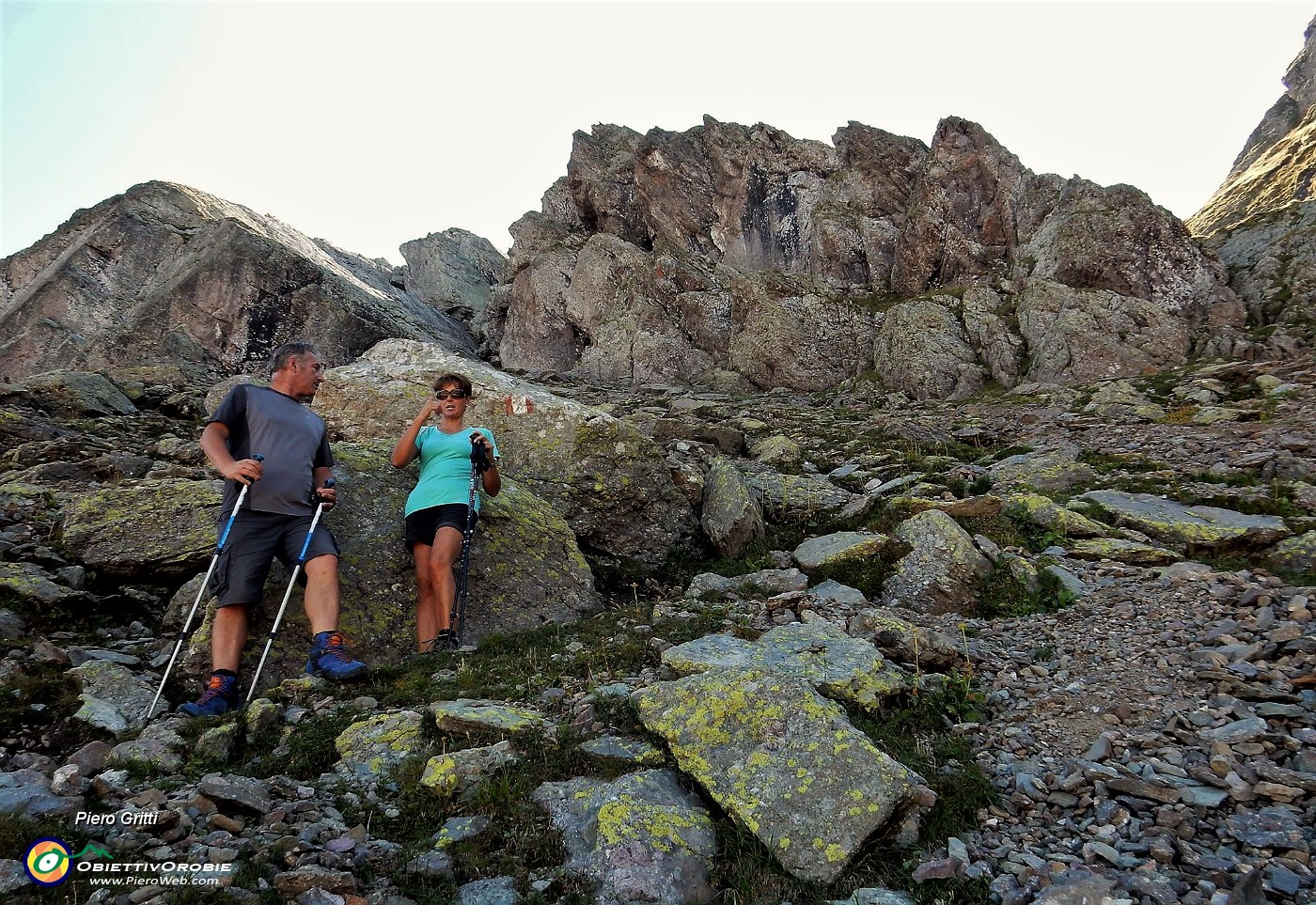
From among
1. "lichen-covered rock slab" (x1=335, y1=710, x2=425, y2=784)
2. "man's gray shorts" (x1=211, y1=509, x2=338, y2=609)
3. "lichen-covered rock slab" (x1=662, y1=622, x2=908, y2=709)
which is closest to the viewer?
"lichen-covered rock slab" (x1=335, y1=710, x2=425, y2=784)

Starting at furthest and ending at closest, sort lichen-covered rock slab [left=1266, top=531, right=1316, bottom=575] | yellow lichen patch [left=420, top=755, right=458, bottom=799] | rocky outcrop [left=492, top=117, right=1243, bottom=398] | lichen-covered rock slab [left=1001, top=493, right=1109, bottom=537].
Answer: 1. rocky outcrop [left=492, top=117, right=1243, bottom=398]
2. lichen-covered rock slab [left=1001, top=493, right=1109, bottom=537]
3. lichen-covered rock slab [left=1266, top=531, right=1316, bottom=575]
4. yellow lichen patch [left=420, top=755, right=458, bottom=799]

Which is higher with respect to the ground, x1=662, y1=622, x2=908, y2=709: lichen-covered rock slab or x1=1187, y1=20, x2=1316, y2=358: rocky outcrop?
x1=1187, y1=20, x2=1316, y2=358: rocky outcrop

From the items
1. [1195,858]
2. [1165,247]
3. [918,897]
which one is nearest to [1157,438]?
[1195,858]

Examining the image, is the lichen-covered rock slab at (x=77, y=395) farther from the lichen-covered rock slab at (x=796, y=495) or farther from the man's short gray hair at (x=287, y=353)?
the lichen-covered rock slab at (x=796, y=495)

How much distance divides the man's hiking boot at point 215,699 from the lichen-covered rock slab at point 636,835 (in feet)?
11.8

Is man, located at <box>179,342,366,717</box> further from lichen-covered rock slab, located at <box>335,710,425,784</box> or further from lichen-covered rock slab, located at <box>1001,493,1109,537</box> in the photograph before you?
lichen-covered rock slab, located at <box>1001,493,1109,537</box>

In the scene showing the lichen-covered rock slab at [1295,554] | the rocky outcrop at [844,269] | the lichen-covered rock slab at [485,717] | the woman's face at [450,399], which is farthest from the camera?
the rocky outcrop at [844,269]

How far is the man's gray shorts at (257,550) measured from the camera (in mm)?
6918

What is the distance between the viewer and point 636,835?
13.8ft

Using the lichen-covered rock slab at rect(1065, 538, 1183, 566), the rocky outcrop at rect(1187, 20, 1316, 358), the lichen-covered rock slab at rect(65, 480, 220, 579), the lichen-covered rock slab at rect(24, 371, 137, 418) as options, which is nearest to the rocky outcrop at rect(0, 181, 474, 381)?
the lichen-covered rock slab at rect(24, 371, 137, 418)

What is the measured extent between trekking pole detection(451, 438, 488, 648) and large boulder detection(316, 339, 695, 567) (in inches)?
102

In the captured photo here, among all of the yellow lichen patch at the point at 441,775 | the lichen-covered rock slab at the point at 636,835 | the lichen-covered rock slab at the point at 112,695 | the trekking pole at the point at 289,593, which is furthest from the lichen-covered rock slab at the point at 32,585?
the lichen-covered rock slab at the point at 636,835

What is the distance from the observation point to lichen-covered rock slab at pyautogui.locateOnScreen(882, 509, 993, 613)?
8438 mm

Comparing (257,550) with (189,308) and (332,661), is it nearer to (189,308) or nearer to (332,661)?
(332,661)
